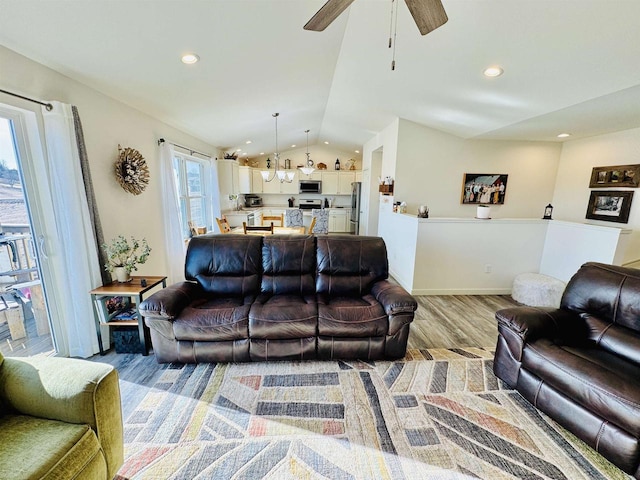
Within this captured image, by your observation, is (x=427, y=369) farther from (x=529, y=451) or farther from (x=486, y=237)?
(x=486, y=237)

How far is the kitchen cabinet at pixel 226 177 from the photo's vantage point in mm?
5993

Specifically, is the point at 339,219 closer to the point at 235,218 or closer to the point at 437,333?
the point at 235,218

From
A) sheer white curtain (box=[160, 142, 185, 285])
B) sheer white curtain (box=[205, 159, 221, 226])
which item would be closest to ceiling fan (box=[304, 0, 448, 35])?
sheer white curtain (box=[160, 142, 185, 285])

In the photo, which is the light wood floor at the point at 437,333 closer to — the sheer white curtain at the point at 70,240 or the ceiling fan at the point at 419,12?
the sheer white curtain at the point at 70,240

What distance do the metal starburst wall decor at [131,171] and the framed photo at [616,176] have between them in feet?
19.2

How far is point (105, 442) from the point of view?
124 centimetres

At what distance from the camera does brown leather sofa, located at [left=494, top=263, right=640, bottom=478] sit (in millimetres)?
1456

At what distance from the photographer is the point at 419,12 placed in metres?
1.40

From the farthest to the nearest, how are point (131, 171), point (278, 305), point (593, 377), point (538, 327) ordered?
point (131, 171)
point (278, 305)
point (538, 327)
point (593, 377)

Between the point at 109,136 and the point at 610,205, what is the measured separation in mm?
6047

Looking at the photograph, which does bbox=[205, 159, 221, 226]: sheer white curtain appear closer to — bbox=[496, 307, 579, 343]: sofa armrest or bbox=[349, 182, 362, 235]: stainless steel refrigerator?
bbox=[349, 182, 362, 235]: stainless steel refrigerator

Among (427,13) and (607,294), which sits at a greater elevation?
(427,13)

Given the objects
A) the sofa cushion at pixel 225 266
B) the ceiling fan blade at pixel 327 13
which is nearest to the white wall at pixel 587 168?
the ceiling fan blade at pixel 327 13

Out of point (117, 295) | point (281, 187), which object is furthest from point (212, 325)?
point (281, 187)
